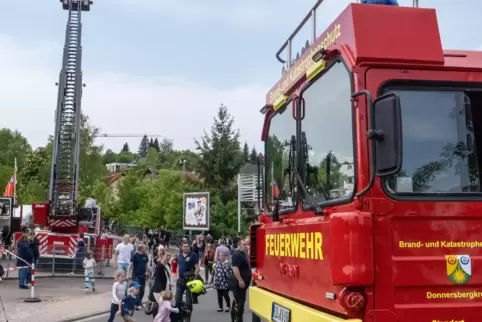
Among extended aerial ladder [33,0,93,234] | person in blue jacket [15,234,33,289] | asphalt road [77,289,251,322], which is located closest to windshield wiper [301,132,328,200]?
asphalt road [77,289,251,322]

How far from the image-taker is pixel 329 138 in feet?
15.9

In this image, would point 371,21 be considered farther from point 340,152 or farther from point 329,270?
point 329,270

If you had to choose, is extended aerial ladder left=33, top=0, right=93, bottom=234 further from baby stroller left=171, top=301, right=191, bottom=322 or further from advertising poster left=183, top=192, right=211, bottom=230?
baby stroller left=171, top=301, right=191, bottom=322

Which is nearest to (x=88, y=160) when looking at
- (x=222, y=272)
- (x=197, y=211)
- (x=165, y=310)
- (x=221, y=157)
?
(x=221, y=157)

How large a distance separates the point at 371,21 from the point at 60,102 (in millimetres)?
23705

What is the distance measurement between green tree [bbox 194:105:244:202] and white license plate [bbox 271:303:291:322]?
142 ft

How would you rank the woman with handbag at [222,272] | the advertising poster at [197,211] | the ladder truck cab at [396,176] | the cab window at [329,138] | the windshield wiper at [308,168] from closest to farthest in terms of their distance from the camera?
the ladder truck cab at [396,176] → the cab window at [329,138] → the windshield wiper at [308,168] → the woman with handbag at [222,272] → the advertising poster at [197,211]

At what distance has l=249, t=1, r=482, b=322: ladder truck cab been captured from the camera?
4.12m

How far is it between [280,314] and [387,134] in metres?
2.31

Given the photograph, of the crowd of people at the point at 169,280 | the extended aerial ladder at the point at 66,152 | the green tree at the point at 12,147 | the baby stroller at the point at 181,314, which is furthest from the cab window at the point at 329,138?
the green tree at the point at 12,147

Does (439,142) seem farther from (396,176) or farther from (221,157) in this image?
(221,157)

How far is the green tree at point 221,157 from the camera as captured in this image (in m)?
49.9

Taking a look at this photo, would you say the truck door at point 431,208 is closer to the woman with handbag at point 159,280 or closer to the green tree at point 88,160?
the woman with handbag at point 159,280

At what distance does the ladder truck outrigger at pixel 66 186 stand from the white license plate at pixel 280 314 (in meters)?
18.7
